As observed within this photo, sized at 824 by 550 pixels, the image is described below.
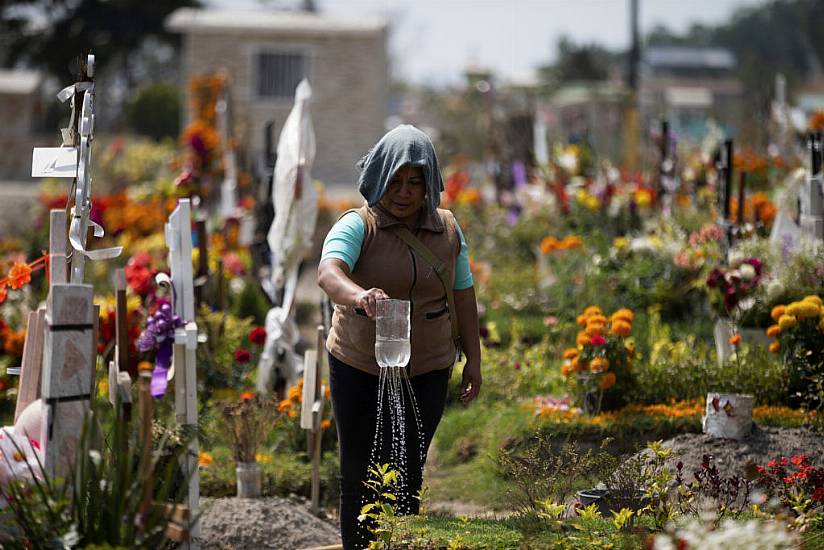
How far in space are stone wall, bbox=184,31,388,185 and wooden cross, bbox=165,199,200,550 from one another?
74.7ft

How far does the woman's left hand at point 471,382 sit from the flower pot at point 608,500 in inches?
22.3

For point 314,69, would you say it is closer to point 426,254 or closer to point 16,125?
point 16,125

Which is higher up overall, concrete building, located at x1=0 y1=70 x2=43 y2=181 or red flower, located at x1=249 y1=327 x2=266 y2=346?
concrete building, located at x1=0 y1=70 x2=43 y2=181

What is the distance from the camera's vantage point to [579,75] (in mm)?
54594

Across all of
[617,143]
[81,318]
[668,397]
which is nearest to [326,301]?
[668,397]

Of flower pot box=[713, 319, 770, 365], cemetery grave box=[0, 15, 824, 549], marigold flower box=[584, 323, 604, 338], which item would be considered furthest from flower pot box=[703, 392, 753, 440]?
flower pot box=[713, 319, 770, 365]

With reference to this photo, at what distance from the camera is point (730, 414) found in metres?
5.59

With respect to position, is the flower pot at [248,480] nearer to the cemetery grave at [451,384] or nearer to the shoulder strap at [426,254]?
the cemetery grave at [451,384]

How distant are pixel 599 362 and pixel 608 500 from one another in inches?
71.8

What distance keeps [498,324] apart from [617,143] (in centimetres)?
1166

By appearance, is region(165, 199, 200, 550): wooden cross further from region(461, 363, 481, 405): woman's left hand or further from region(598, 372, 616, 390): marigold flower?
region(598, 372, 616, 390): marigold flower

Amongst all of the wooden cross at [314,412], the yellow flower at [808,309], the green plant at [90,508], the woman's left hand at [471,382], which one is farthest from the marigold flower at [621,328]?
the green plant at [90,508]

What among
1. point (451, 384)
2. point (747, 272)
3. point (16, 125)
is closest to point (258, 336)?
point (451, 384)

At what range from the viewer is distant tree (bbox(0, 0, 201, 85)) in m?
42.3
